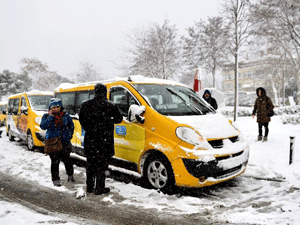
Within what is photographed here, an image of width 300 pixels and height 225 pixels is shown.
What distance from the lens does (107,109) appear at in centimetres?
397

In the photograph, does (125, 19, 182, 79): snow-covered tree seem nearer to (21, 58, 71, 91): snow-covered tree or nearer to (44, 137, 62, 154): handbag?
(44, 137, 62, 154): handbag

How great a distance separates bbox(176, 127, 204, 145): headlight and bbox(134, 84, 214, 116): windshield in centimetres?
48

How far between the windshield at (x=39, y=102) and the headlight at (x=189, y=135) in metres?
6.03

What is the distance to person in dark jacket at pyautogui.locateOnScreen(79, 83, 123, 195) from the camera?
395 centimetres

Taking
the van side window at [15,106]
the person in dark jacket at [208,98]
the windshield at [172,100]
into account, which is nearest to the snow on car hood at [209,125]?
the windshield at [172,100]

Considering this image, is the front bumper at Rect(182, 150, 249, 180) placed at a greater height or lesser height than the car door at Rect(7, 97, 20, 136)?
lesser

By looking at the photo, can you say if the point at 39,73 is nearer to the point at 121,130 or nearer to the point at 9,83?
the point at 9,83

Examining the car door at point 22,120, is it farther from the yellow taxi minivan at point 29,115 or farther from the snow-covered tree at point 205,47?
the snow-covered tree at point 205,47

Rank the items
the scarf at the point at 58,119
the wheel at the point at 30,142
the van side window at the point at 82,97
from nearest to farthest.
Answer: the scarf at the point at 58,119 → the van side window at the point at 82,97 → the wheel at the point at 30,142

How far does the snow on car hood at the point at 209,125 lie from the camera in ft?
13.1

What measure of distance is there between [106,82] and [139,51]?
16.7 metres

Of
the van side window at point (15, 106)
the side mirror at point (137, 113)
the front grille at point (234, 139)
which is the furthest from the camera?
the van side window at point (15, 106)

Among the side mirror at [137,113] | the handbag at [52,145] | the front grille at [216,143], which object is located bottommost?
the handbag at [52,145]

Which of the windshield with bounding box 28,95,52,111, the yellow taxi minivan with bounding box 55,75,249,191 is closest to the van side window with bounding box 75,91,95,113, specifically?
the yellow taxi minivan with bounding box 55,75,249,191
